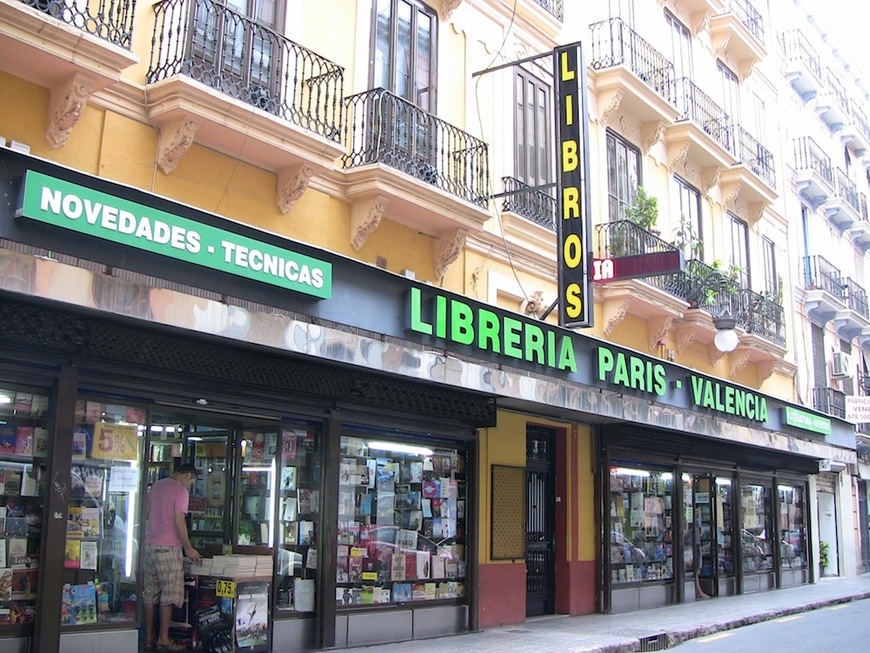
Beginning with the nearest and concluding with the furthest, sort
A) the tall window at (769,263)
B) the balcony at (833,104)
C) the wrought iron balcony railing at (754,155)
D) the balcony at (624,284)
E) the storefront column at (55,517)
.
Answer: the storefront column at (55,517) < the balcony at (624,284) < the wrought iron balcony railing at (754,155) < the tall window at (769,263) < the balcony at (833,104)

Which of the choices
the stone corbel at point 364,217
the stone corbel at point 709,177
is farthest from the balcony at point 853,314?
the stone corbel at point 364,217

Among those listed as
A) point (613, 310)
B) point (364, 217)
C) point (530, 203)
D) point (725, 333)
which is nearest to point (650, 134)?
point (725, 333)

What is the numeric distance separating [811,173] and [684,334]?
36.3 feet

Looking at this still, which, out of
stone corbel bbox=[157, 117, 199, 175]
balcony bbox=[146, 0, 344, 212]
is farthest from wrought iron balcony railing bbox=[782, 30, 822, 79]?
stone corbel bbox=[157, 117, 199, 175]

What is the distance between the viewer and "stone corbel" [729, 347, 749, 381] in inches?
824

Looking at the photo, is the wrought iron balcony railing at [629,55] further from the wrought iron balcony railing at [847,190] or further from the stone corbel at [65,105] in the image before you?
the wrought iron balcony railing at [847,190]

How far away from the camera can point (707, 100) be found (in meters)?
21.0

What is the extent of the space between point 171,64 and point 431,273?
15.5 ft

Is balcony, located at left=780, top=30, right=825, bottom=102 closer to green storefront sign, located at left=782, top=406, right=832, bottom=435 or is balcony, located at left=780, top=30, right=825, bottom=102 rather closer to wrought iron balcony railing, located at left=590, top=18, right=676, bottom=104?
wrought iron balcony railing, located at left=590, top=18, right=676, bottom=104

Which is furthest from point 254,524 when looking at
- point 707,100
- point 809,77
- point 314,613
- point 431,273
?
point 809,77

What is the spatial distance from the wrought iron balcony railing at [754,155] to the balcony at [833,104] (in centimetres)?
729

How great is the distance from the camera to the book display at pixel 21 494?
8.02 metres

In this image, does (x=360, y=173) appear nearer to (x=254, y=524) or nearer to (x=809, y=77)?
(x=254, y=524)

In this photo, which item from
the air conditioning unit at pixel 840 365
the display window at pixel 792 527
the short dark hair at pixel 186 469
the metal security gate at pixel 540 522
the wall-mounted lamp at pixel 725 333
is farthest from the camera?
the air conditioning unit at pixel 840 365
